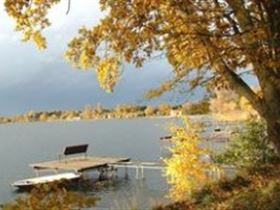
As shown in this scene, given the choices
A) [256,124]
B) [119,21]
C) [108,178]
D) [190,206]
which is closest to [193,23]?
[119,21]

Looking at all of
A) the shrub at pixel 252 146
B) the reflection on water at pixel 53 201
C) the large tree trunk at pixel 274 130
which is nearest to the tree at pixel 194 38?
the large tree trunk at pixel 274 130

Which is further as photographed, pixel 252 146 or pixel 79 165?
pixel 79 165

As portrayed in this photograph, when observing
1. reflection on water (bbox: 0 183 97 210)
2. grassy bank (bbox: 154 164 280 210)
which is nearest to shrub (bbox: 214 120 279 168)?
grassy bank (bbox: 154 164 280 210)

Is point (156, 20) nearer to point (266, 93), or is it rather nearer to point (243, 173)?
point (266, 93)

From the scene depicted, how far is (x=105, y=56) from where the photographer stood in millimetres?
10961

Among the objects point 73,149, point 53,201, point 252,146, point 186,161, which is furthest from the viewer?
point 73,149

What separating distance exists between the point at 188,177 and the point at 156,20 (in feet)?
40.9

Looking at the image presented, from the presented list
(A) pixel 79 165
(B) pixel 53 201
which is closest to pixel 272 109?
(B) pixel 53 201

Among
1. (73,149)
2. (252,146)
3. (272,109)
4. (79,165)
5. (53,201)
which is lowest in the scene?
(79,165)

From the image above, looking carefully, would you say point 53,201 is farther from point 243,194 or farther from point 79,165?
point 79,165

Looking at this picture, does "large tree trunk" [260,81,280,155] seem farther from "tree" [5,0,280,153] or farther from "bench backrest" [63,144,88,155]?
"bench backrest" [63,144,88,155]

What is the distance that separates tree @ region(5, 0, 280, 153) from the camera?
31.3 feet

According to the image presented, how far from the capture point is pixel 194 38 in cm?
972

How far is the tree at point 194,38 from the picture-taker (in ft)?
31.3
